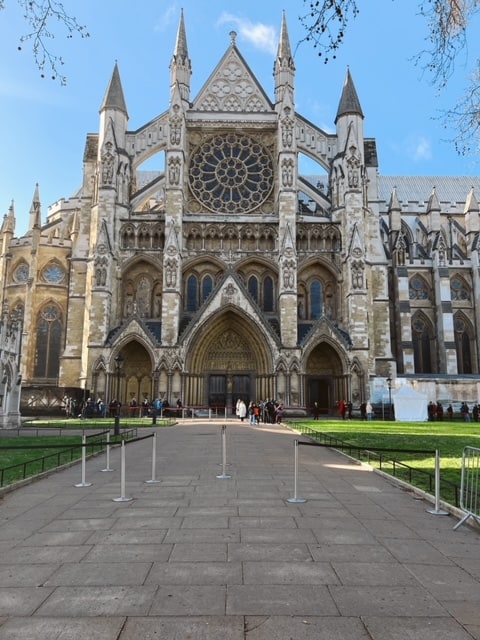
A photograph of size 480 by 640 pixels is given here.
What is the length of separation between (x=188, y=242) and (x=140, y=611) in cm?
3345

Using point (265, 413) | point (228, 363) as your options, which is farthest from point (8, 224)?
point (265, 413)

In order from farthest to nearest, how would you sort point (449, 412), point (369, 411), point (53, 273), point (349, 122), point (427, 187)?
point (427, 187)
point (53, 273)
point (349, 122)
point (449, 412)
point (369, 411)

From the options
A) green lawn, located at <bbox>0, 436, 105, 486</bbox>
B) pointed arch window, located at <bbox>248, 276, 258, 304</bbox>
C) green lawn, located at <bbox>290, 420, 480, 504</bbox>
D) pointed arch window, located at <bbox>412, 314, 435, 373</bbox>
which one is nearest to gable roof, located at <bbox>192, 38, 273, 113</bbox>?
pointed arch window, located at <bbox>248, 276, 258, 304</bbox>

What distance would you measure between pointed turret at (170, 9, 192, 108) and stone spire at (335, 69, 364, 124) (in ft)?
37.3

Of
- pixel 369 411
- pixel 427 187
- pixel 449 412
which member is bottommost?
pixel 449 412

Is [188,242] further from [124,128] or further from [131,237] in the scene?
[124,128]

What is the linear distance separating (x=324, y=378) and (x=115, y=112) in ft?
78.5

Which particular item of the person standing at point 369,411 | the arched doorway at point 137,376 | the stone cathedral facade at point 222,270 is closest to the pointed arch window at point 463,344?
the stone cathedral facade at point 222,270

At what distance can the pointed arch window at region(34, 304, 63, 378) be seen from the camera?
39.6 metres

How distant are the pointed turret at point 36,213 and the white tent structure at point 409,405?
29779mm

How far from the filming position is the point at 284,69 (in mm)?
38031

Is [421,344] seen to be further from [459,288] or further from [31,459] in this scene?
[31,459]

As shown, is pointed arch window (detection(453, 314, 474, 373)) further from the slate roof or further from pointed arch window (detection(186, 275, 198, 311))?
pointed arch window (detection(186, 275, 198, 311))

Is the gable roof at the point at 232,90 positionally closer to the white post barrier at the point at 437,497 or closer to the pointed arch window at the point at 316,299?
the pointed arch window at the point at 316,299
